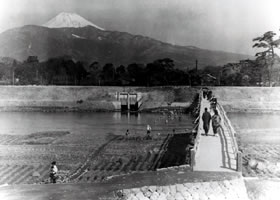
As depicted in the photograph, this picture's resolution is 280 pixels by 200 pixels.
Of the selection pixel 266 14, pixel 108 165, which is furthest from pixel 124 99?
pixel 266 14

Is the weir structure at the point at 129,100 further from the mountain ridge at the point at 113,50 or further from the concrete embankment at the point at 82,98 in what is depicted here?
the mountain ridge at the point at 113,50

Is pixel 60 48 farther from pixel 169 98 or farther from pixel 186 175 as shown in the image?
pixel 186 175

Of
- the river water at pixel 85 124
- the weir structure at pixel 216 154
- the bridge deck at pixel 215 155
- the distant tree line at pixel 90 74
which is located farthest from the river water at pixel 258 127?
the distant tree line at pixel 90 74

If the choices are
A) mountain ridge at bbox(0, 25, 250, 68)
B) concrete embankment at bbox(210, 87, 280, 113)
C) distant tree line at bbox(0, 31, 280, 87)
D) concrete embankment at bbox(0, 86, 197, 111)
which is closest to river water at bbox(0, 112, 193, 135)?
concrete embankment at bbox(0, 86, 197, 111)

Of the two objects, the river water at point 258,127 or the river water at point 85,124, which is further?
the river water at point 85,124

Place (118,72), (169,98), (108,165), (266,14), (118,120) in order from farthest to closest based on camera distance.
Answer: (118,72) → (169,98) → (118,120) → (108,165) → (266,14)

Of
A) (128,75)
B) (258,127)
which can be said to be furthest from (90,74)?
(258,127)
